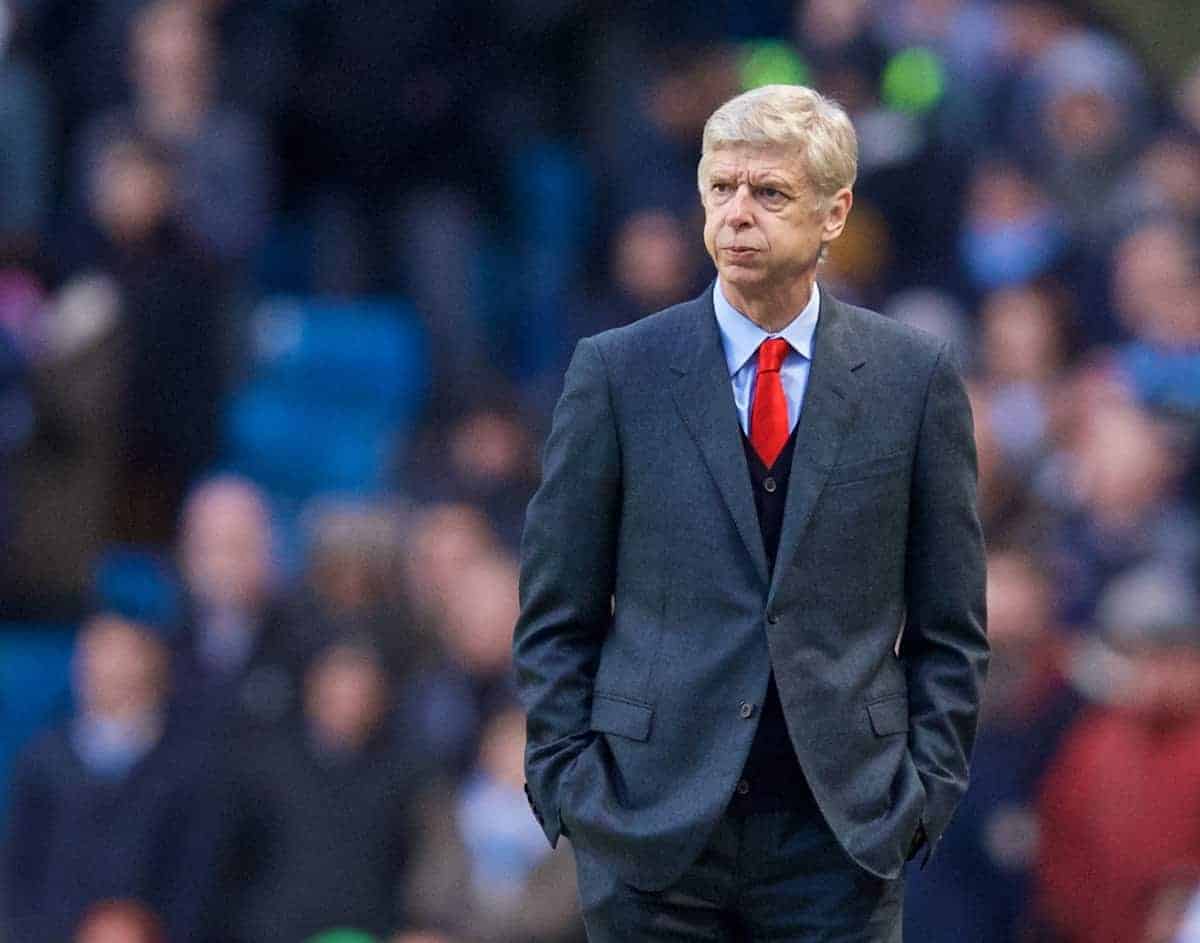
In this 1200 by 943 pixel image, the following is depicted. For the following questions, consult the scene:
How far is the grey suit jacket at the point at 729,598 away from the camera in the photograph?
3713 mm

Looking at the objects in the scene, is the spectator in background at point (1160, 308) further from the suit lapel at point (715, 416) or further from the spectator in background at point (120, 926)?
the suit lapel at point (715, 416)

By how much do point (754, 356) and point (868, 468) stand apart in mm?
238

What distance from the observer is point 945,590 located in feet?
12.6

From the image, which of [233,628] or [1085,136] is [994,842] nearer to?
[233,628]

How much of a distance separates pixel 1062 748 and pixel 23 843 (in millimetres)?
3384

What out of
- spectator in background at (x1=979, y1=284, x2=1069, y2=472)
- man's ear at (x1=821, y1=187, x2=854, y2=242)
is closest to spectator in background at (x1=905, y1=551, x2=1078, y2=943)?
spectator in background at (x1=979, y1=284, x2=1069, y2=472)

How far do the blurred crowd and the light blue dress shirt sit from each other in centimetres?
293

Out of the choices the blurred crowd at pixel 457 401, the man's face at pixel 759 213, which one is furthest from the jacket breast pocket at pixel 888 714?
the blurred crowd at pixel 457 401

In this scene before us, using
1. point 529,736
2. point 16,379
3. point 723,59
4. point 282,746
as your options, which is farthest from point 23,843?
point 723,59

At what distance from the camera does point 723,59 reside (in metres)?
13.3

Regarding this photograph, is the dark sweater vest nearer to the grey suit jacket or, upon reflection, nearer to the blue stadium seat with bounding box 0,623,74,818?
the grey suit jacket

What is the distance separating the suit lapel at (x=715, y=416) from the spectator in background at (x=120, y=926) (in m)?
4.53

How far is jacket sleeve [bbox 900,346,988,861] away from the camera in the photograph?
3809 millimetres

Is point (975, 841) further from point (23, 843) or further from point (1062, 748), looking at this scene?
point (23, 843)
